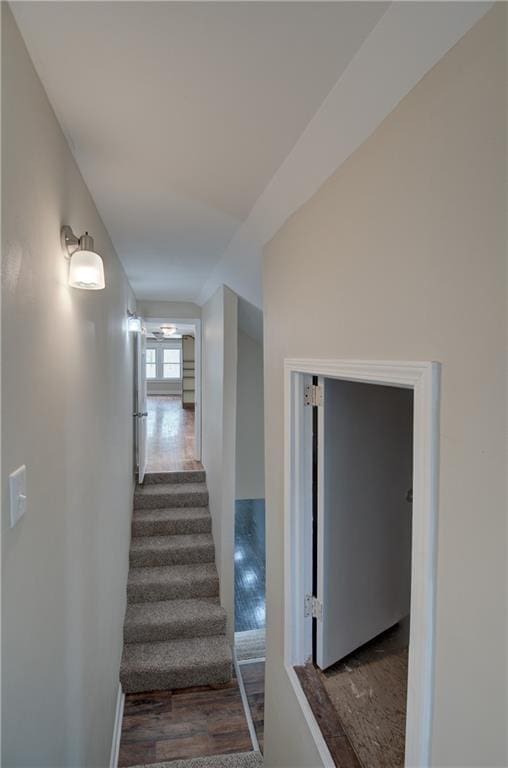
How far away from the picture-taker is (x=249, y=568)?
591cm

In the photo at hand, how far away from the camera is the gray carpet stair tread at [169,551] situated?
410 centimetres

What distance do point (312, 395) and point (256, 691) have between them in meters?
2.92

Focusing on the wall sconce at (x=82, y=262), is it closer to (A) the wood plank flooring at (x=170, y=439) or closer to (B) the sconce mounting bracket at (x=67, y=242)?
(B) the sconce mounting bracket at (x=67, y=242)

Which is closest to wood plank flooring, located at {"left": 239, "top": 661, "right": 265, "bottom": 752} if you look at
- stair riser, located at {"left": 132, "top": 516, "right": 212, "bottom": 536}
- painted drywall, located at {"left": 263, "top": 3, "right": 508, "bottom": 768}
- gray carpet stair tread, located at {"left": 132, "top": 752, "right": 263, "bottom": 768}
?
gray carpet stair tread, located at {"left": 132, "top": 752, "right": 263, "bottom": 768}

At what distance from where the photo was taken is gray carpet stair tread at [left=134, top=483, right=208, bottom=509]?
453cm

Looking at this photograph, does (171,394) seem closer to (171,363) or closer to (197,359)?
(171,363)

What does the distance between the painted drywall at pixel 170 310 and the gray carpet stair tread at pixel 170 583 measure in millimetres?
2950

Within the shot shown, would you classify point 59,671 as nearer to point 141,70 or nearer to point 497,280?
point 497,280

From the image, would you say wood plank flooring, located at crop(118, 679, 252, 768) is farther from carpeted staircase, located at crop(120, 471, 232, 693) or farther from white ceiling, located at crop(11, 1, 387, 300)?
white ceiling, located at crop(11, 1, 387, 300)

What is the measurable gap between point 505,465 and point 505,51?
2.13ft

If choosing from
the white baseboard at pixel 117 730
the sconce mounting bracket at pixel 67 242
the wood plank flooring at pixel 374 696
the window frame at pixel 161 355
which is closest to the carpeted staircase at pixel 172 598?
the white baseboard at pixel 117 730

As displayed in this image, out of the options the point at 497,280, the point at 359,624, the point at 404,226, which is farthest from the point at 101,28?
the point at 359,624

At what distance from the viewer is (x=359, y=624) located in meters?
1.92

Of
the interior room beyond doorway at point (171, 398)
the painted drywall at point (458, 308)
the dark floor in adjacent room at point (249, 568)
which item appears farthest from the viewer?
the interior room beyond doorway at point (171, 398)
